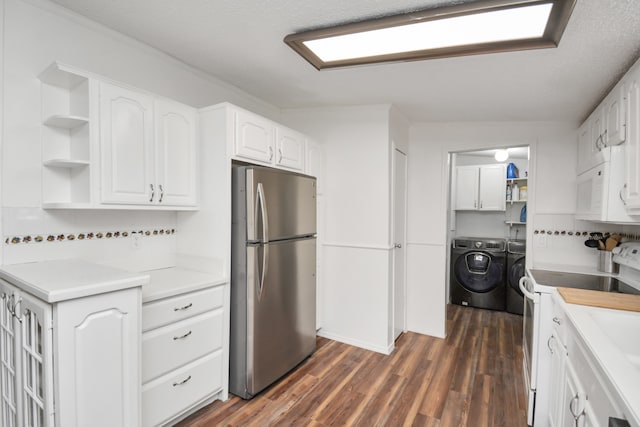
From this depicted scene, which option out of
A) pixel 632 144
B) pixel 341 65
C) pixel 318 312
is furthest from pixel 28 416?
pixel 632 144

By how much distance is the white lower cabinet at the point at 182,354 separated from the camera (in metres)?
1.76

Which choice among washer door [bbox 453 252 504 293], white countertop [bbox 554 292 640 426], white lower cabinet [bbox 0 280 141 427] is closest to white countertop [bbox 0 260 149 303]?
white lower cabinet [bbox 0 280 141 427]

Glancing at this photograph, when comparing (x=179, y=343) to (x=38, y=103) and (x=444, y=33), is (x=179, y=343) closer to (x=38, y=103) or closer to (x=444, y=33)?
(x=38, y=103)

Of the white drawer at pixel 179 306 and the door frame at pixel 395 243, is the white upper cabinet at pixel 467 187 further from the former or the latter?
the white drawer at pixel 179 306

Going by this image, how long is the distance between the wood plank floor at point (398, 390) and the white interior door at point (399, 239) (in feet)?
0.86

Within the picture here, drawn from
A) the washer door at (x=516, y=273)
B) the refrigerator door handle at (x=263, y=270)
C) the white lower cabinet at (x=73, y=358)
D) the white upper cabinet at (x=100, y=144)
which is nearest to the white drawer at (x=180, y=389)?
the white lower cabinet at (x=73, y=358)

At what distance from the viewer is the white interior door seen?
324cm

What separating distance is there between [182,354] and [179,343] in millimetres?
75

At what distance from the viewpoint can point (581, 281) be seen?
229 cm

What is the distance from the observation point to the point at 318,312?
10.5 feet

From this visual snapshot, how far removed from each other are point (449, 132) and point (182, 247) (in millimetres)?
2852

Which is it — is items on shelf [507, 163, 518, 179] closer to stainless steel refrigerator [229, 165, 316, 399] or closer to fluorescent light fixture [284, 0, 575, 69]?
fluorescent light fixture [284, 0, 575, 69]

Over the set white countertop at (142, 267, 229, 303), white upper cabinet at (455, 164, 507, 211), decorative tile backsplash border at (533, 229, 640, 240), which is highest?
white upper cabinet at (455, 164, 507, 211)

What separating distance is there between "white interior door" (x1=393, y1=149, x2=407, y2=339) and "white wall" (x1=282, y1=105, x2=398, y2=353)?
20 centimetres
